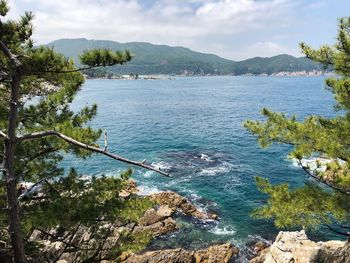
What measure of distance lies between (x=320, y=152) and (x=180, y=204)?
1821cm

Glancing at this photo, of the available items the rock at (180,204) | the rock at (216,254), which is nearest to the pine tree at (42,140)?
the rock at (216,254)

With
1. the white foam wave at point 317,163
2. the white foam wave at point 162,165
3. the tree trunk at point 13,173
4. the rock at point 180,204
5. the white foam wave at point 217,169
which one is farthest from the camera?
the white foam wave at point 162,165

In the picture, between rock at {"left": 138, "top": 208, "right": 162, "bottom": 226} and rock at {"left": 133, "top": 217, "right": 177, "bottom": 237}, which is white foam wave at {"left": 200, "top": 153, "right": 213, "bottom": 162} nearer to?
rock at {"left": 138, "top": 208, "right": 162, "bottom": 226}

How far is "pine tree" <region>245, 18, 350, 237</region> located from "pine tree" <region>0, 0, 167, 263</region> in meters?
5.42

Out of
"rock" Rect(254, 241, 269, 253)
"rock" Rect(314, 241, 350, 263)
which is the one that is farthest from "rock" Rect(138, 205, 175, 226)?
"rock" Rect(314, 241, 350, 263)

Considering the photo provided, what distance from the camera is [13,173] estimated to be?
927cm

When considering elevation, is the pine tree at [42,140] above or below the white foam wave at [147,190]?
above

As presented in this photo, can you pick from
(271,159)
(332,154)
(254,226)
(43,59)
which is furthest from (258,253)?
(271,159)

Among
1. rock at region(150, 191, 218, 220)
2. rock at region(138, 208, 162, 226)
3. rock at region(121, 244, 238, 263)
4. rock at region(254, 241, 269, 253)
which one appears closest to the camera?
rock at region(121, 244, 238, 263)

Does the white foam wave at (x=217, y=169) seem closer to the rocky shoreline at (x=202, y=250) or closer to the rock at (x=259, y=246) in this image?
the rocky shoreline at (x=202, y=250)

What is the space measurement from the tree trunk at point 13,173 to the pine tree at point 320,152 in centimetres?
869

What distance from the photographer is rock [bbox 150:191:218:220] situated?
93.0 feet

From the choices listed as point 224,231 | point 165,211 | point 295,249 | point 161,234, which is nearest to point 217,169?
point 165,211

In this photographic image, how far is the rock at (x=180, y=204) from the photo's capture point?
28.3 m
